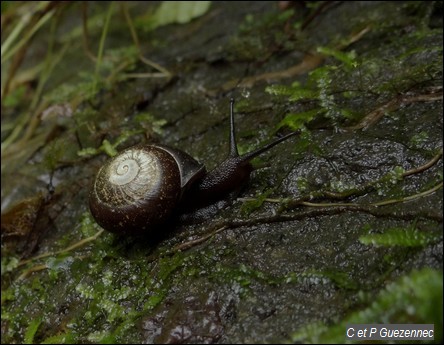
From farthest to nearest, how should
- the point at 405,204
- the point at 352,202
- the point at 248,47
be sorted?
the point at 248,47 < the point at 352,202 < the point at 405,204

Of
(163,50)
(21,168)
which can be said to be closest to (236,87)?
(163,50)

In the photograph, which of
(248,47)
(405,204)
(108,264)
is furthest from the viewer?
(248,47)

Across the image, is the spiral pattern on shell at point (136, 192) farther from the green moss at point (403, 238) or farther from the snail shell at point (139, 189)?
the green moss at point (403, 238)

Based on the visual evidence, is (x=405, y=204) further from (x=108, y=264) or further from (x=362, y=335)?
(x=108, y=264)

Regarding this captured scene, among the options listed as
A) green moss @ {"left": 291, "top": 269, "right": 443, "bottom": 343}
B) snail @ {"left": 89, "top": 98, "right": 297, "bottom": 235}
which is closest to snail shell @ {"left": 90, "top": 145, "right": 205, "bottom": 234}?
snail @ {"left": 89, "top": 98, "right": 297, "bottom": 235}

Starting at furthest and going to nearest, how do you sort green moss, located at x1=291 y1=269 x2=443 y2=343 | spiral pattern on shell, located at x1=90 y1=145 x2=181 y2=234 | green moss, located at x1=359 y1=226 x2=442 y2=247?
spiral pattern on shell, located at x1=90 y1=145 x2=181 y2=234
green moss, located at x1=359 y1=226 x2=442 y2=247
green moss, located at x1=291 y1=269 x2=443 y2=343

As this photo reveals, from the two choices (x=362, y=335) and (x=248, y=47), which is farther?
(x=248, y=47)

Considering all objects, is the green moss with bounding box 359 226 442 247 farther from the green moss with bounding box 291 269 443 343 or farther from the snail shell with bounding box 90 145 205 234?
the snail shell with bounding box 90 145 205 234
